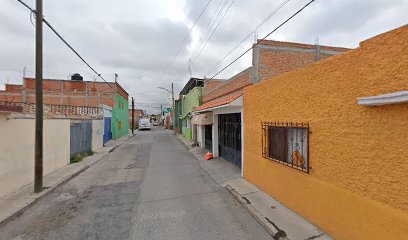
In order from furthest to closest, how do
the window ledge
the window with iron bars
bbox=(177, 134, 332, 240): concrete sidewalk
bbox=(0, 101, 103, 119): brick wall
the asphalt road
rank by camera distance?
1. bbox=(0, 101, 103, 119): brick wall
2. the window with iron bars
3. the asphalt road
4. bbox=(177, 134, 332, 240): concrete sidewalk
5. the window ledge

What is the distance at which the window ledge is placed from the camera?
8.95 feet

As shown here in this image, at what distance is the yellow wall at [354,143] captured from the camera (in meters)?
2.94

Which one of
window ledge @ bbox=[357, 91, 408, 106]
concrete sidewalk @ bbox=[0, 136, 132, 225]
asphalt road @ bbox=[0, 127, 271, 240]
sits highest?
window ledge @ bbox=[357, 91, 408, 106]

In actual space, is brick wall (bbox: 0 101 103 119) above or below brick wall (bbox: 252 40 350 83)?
below

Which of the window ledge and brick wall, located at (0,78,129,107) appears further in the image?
brick wall, located at (0,78,129,107)

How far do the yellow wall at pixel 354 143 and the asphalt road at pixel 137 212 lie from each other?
53.8 inches

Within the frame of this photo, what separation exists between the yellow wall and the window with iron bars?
20 cm

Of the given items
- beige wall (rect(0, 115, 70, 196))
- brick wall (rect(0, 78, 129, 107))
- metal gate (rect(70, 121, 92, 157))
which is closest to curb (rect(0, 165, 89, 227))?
beige wall (rect(0, 115, 70, 196))

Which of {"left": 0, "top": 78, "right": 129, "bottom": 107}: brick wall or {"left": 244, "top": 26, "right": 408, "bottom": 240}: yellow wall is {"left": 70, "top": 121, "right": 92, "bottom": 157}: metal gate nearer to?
{"left": 0, "top": 78, "right": 129, "bottom": 107}: brick wall

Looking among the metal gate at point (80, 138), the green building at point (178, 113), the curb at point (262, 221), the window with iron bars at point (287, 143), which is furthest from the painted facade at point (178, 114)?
the curb at point (262, 221)

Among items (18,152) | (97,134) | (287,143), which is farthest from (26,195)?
(97,134)

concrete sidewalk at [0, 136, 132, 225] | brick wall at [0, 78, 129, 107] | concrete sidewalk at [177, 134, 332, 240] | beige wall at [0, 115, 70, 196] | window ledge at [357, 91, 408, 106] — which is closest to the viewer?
window ledge at [357, 91, 408, 106]

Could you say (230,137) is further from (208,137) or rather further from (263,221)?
(263,221)

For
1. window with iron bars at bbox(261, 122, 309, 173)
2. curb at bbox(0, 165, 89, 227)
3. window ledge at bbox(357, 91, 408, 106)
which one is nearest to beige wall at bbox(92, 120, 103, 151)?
curb at bbox(0, 165, 89, 227)
